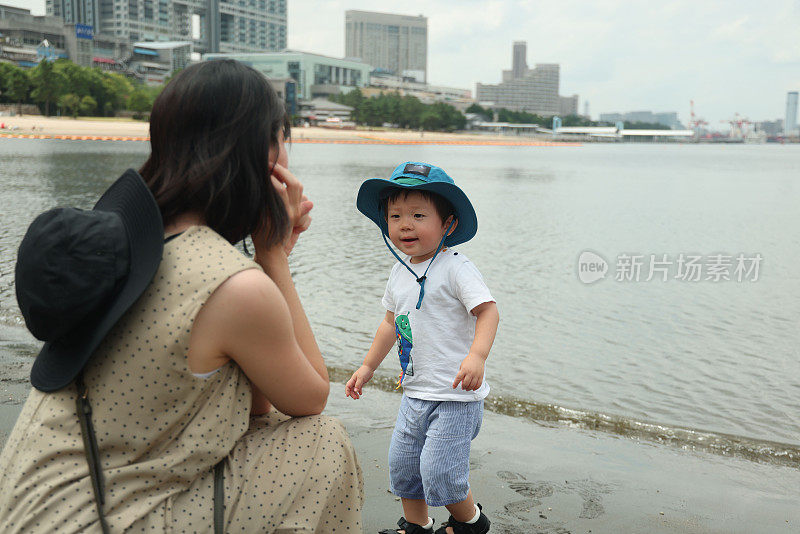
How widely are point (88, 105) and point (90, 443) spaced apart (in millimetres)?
73870

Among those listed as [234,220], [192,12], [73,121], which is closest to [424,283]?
[234,220]

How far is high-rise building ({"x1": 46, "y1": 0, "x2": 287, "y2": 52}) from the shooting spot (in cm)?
14600

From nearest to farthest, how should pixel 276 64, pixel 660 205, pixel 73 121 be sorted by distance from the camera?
pixel 660 205 → pixel 73 121 → pixel 276 64

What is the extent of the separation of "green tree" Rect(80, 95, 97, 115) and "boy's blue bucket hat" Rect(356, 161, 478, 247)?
7199cm

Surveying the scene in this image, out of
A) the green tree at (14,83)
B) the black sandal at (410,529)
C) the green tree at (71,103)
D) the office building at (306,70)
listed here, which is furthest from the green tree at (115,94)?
the black sandal at (410,529)

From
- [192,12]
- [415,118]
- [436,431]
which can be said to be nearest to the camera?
[436,431]

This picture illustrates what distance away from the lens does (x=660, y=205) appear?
72.2 feet

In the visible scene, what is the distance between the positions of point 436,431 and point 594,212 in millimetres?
17954

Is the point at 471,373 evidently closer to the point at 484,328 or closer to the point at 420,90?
the point at 484,328

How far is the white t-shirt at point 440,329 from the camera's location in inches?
103

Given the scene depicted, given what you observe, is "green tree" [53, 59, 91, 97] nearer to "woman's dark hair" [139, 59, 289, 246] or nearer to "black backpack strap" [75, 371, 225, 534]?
"woman's dark hair" [139, 59, 289, 246]

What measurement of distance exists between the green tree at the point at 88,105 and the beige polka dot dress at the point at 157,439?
72.9 metres

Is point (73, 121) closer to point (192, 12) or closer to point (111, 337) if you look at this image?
point (111, 337)

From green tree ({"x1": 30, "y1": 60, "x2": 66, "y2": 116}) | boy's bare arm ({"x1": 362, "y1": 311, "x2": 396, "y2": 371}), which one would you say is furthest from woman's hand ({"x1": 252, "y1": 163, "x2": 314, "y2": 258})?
green tree ({"x1": 30, "y1": 60, "x2": 66, "y2": 116})
